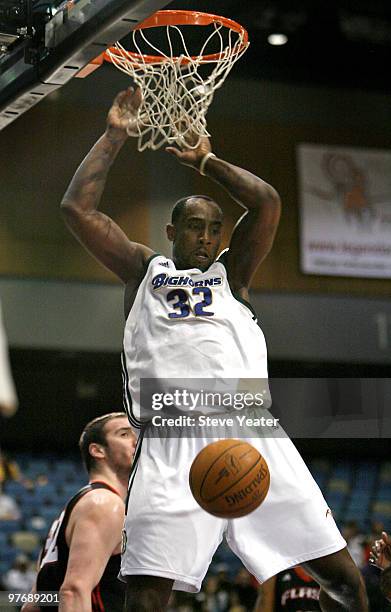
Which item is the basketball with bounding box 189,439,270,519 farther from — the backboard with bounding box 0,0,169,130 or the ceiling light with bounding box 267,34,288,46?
the ceiling light with bounding box 267,34,288,46

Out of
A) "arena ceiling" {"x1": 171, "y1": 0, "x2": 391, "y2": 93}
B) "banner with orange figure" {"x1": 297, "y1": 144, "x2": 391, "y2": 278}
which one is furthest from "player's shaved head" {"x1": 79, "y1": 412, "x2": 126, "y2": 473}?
"banner with orange figure" {"x1": 297, "y1": 144, "x2": 391, "y2": 278}

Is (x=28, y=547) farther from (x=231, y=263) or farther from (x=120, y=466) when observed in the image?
(x=231, y=263)

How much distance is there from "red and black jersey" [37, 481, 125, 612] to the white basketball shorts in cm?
63

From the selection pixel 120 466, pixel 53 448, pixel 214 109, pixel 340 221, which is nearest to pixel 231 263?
pixel 120 466

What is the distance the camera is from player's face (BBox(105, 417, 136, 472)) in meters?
5.03

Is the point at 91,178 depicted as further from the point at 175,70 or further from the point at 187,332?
the point at 187,332

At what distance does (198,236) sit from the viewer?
4.51 metres

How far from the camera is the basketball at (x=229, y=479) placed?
384cm

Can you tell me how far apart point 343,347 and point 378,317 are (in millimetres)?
538

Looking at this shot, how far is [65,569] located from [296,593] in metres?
1.27

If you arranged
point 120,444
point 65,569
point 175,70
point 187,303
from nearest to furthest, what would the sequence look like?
point 187,303, point 175,70, point 65,569, point 120,444

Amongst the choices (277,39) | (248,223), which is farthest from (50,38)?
(277,39)

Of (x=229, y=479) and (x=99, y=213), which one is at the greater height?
(x=99, y=213)

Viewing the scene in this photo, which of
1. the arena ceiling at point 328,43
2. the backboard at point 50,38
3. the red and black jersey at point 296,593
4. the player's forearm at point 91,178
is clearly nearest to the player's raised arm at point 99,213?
the player's forearm at point 91,178
